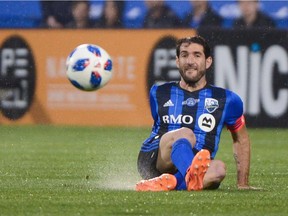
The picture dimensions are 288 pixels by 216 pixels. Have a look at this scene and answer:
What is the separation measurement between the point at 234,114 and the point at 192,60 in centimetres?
59

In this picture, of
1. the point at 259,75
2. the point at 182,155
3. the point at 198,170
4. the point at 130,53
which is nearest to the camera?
the point at 198,170

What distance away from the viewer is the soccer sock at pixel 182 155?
930cm

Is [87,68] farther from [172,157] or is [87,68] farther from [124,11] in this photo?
[124,11]

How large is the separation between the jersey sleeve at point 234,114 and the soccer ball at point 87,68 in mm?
1751

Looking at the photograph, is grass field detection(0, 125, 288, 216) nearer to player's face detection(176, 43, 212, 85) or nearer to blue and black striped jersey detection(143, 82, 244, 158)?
blue and black striped jersey detection(143, 82, 244, 158)

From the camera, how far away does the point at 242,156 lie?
390 inches


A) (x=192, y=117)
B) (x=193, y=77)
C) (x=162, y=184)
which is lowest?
(x=162, y=184)

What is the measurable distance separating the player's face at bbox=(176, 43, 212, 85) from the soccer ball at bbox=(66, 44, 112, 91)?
5.09ft

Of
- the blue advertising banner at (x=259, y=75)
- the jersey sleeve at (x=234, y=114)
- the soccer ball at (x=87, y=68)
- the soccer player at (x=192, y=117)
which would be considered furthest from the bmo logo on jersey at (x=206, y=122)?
the blue advertising banner at (x=259, y=75)

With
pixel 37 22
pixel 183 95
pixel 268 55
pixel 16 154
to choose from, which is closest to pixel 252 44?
Answer: pixel 268 55

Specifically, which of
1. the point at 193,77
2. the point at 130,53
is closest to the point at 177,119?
the point at 193,77

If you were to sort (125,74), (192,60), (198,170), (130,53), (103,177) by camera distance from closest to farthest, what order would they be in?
(198,170) → (192,60) → (103,177) → (125,74) → (130,53)

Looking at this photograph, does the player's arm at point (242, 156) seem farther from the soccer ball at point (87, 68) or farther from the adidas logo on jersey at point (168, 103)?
the soccer ball at point (87, 68)

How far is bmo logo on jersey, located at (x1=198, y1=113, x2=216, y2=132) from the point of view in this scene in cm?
996
